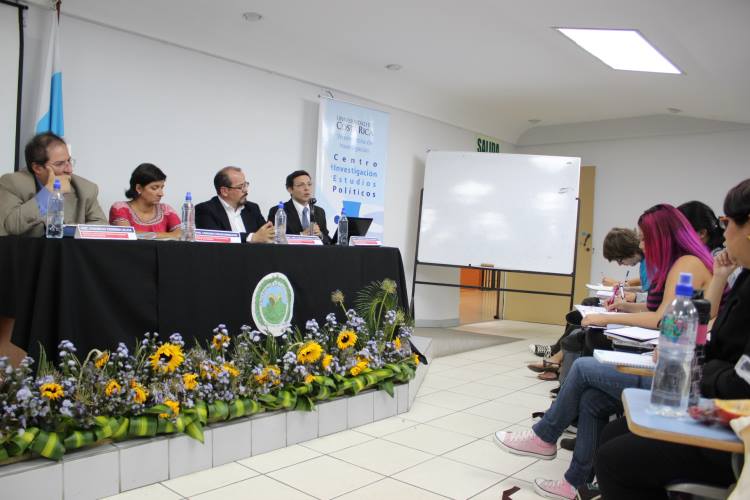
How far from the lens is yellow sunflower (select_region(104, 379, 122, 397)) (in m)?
2.00

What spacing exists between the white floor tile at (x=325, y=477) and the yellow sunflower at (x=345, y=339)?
1.93 feet

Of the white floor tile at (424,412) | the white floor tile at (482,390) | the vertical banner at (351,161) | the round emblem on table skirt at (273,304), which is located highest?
the vertical banner at (351,161)

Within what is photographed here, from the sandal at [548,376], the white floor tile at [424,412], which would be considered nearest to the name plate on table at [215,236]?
the white floor tile at [424,412]

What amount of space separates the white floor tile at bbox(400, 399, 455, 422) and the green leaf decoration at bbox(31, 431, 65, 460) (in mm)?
1747

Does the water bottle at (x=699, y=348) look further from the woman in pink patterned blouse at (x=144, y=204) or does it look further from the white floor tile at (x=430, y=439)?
the woman in pink patterned blouse at (x=144, y=204)

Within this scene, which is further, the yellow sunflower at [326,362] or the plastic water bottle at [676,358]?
the yellow sunflower at [326,362]

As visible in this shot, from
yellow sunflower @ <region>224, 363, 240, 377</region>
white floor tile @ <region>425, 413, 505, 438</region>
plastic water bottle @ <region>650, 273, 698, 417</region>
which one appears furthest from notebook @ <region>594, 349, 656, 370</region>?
yellow sunflower @ <region>224, 363, 240, 377</region>

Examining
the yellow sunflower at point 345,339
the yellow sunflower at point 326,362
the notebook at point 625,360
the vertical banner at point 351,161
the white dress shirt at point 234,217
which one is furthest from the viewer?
the vertical banner at point 351,161

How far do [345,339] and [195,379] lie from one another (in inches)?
31.9

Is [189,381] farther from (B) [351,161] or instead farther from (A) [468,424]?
(B) [351,161]

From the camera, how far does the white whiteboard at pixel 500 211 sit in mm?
5859

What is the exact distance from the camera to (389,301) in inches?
127

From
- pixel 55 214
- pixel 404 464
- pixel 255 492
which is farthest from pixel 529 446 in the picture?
pixel 55 214

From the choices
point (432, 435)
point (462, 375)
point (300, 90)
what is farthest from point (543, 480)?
point (300, 90)
